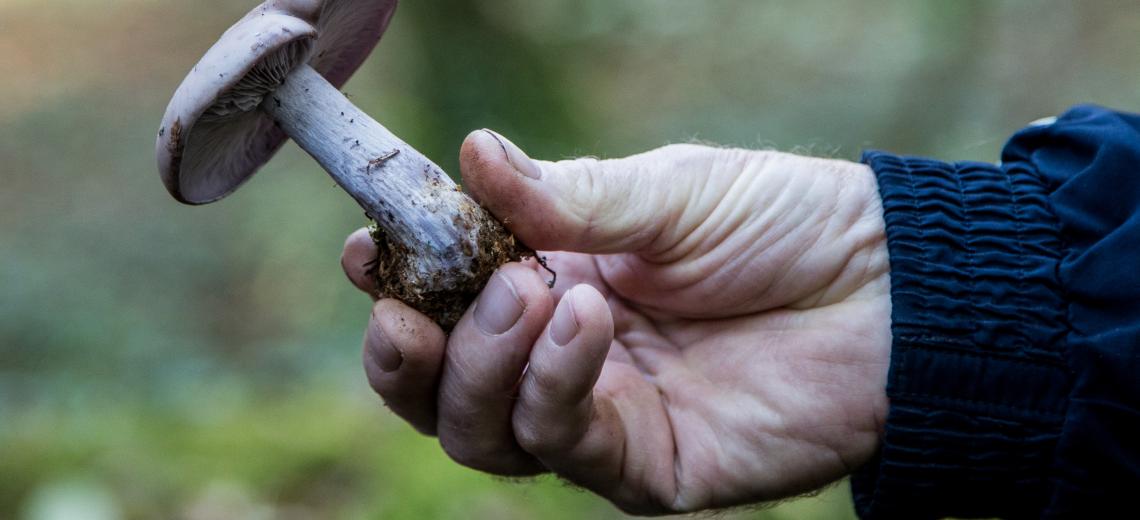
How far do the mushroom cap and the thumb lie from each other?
482 millimetres

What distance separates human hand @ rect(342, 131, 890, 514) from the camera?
1982mm

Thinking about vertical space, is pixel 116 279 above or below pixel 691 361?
below

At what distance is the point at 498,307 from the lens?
6.32ft

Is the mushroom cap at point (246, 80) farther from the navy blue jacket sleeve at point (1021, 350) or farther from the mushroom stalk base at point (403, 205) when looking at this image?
the navy blue jacket sleeve at point (1021, 350)

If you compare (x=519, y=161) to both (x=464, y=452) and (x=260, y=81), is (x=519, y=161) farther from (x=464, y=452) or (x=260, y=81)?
(x=464, y=452)

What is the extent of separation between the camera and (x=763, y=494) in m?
2.27

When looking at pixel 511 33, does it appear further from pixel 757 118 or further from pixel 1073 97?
pixel 1073 97

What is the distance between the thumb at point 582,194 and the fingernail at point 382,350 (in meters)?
0.41

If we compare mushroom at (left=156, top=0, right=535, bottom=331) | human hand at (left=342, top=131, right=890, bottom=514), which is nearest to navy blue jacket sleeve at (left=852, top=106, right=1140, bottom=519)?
human hand at (left=342, top=131, right=890, bottom=514)

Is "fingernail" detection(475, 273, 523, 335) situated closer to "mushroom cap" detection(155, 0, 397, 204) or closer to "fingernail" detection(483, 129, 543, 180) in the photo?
"fingernail" detection(483, 129, 543, 180)

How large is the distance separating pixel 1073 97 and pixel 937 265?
15.7ft

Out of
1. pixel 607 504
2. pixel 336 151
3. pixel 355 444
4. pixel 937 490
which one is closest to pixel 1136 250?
pixel 937 490

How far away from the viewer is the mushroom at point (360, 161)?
188 cm

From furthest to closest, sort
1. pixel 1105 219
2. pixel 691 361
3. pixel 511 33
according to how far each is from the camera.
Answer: pixel 511 33, pixel 691 361, pixel 1105 219
